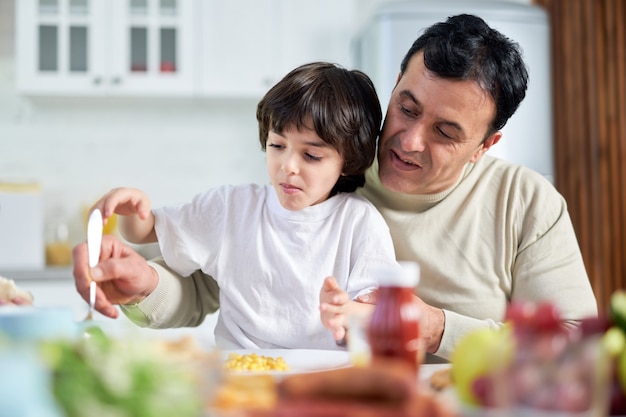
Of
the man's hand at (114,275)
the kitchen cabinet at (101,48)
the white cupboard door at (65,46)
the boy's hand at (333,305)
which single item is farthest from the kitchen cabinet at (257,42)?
the boy's hand at (333,305)

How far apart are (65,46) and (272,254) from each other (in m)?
2.60

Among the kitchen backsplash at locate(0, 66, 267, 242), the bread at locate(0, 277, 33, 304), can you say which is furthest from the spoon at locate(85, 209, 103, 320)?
the kitchen backsplash at locate(0, 66, 267, 242)

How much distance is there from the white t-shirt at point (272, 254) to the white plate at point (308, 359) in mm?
217

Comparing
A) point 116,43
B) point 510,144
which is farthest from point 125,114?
Result: point 510,144

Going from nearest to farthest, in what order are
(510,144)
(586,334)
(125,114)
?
(586,334), (510,144), (125,114)

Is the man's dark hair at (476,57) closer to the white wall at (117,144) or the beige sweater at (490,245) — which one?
the beige sweater at (490,245)

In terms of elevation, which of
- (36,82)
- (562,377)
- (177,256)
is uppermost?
(36,82)

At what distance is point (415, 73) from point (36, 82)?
2665 millimetres

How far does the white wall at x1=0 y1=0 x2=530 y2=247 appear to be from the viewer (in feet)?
13.9

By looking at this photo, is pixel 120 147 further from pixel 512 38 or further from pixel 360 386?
pixel 360 386

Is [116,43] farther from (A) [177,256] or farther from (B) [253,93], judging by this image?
(A) [177,256]

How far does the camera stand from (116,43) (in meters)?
3.98

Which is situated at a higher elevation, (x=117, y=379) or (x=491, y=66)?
(x=491, y=66)

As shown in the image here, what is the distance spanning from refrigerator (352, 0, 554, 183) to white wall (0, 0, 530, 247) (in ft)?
1.63
